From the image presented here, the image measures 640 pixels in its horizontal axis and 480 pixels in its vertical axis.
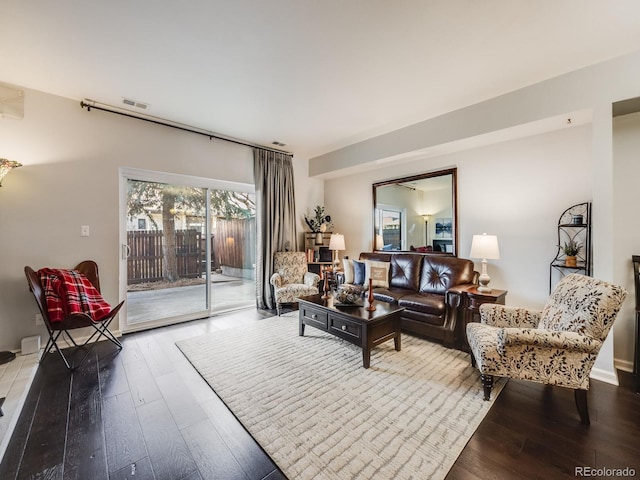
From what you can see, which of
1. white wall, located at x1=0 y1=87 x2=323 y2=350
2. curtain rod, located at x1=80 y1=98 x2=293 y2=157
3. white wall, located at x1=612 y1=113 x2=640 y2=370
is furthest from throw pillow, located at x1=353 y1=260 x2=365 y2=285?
white wall, located at x1=0 y1=87 x2=323 y2=350

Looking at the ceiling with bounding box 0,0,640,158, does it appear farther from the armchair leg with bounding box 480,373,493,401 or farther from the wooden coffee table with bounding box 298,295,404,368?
the armchair leg with bounding box 480,373,493,401

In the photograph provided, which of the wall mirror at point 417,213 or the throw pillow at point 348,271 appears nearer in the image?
the wall mirror at point 417,213

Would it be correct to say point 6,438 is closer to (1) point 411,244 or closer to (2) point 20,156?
(2) point 20,156

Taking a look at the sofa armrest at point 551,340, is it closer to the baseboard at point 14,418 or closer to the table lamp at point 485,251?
the table lamp at point 485,251

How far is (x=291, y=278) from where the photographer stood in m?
4.61

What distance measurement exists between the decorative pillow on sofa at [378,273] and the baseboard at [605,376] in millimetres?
2210

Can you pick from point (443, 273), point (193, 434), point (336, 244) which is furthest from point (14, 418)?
point (443, 273)

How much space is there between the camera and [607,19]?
1.92 meters

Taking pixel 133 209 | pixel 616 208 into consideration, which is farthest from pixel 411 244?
pixel 133 209

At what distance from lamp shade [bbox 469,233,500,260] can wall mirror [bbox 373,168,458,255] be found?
2.30 feet

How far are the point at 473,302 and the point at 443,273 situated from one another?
2.28ft

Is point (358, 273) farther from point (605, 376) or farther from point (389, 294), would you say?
point (605, 376)

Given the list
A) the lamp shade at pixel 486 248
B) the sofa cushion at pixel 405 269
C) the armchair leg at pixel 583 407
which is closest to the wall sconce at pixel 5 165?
the sofa cushion at pixel 405 269

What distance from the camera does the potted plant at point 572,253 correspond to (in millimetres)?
2754
